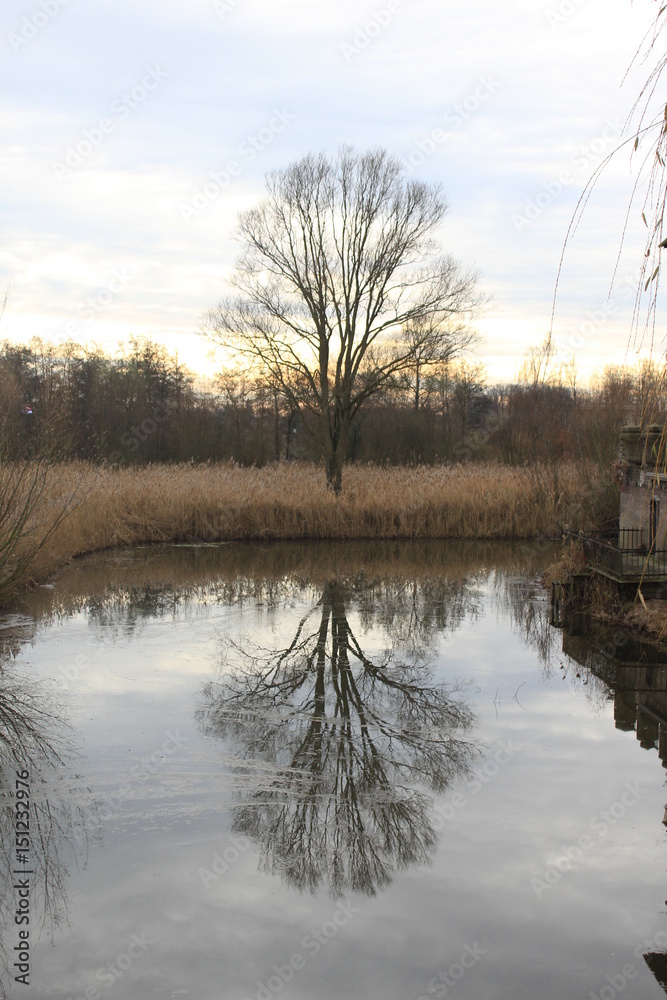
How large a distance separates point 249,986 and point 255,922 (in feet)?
1.54

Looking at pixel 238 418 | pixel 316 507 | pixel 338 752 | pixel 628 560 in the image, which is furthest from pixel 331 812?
pixel 238 418

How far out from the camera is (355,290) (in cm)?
2284

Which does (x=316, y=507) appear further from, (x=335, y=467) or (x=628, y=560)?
(x=628, y=560)

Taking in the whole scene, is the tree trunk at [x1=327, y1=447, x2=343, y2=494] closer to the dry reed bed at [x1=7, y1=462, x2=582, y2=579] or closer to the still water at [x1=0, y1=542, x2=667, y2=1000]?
the dry reed bed at [x1=7, y1=462, x2=582, y2=579]

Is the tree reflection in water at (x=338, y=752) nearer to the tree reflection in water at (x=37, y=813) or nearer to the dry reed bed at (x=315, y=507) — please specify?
the tree reflection in water at (x=37, y=813)

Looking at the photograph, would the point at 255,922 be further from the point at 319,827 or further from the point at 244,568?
the point at 244,568

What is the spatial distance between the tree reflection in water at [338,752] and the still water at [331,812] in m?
0.02

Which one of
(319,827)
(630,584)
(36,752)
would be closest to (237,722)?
(36,752)

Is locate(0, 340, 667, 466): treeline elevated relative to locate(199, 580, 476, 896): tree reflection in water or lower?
elevated

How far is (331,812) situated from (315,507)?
536 inches

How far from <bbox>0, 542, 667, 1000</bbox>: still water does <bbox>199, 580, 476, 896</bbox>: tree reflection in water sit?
0.02 m

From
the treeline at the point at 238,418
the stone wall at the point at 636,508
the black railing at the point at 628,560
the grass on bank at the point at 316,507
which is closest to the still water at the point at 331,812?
the black railing at the point at 628,560

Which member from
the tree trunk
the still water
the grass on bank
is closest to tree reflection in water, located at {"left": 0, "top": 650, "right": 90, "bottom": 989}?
the still water

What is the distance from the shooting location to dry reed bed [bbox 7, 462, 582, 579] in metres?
17.9
